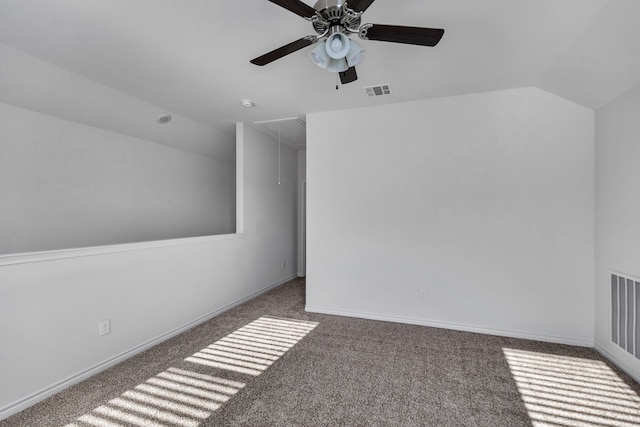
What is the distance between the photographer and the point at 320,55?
1.85 m

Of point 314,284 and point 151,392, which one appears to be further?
point 314,284

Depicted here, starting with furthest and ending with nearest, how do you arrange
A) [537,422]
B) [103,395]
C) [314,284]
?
[314,284]
[103,395]
[537,422]

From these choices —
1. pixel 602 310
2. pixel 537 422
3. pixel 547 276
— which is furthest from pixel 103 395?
pixel 602 310

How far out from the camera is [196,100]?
3.40 m

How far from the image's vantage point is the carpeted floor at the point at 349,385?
1.86m

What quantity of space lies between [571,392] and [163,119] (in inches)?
192

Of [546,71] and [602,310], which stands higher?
[546,71]

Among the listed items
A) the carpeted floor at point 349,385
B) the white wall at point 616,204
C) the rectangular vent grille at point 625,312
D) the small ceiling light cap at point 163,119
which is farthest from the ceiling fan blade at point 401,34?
the small ceiling light cap at point 163,119

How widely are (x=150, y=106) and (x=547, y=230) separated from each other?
4552 mm

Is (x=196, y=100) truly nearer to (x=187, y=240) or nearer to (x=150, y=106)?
(x=150, y=106)

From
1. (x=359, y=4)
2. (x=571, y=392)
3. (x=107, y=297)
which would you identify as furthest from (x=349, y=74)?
(x=571, y=392)

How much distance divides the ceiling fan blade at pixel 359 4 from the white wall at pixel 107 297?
2.56 m

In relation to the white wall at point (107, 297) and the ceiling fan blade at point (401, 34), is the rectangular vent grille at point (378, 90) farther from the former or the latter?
the white wall at point (107, 297)

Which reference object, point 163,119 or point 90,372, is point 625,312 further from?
point 163,119
